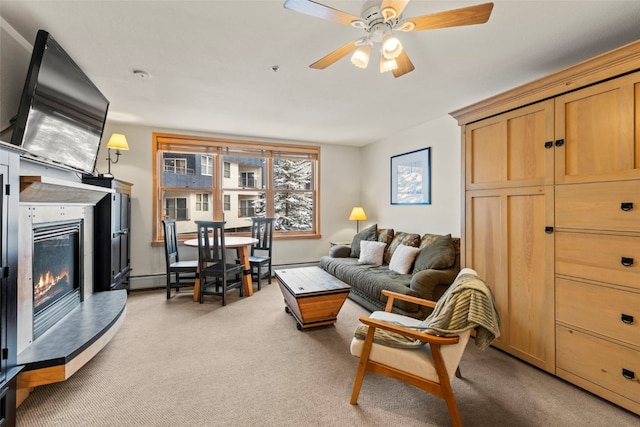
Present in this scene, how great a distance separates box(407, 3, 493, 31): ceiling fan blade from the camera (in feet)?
4.77

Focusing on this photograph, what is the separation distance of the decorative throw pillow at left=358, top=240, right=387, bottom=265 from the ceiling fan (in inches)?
111

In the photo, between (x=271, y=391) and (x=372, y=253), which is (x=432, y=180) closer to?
(x=372, y=253)

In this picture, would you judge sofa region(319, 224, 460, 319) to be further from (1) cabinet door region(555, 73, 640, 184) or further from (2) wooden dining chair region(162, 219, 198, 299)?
(2) wooden dining chair region(162, 219, 198, 299)

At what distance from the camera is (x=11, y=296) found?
166 centimetres

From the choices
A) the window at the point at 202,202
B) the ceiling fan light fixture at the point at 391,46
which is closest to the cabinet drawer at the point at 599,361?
the ceiling fan light fixture at the point at 391,46

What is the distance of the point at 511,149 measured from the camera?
235 centimetres

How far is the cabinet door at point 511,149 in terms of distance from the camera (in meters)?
2.13

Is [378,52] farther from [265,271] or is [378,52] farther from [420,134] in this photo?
[265,271]

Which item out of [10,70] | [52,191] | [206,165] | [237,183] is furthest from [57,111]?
[237,183]

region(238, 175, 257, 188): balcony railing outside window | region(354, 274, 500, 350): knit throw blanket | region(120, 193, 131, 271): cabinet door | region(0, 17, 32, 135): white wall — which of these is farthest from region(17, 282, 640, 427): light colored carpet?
region(238, 175, 257, 188): balcony railing outside window

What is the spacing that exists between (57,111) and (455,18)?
9.06 ft

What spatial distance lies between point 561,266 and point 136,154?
17.0 feet

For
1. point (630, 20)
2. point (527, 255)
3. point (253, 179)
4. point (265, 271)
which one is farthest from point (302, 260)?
point (630, 20)

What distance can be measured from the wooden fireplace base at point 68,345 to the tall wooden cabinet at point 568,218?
10.2ft
